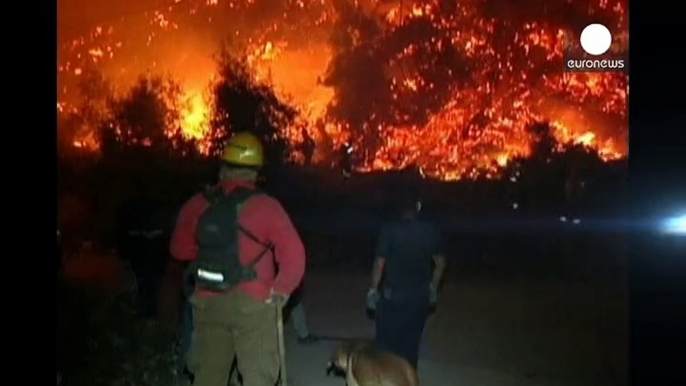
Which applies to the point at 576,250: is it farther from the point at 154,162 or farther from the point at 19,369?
the point at 19,369

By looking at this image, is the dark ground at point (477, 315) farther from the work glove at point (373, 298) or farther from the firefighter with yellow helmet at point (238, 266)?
the firefighter with yellow helmet at point (238, 266)

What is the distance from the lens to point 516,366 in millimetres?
10250

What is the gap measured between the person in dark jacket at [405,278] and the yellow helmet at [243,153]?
1879 mm

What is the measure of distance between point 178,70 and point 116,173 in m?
1.55

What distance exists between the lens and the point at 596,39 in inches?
322

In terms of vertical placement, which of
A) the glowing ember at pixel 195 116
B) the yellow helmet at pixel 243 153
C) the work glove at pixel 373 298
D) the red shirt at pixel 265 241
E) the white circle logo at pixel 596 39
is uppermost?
the white circle logo at pixel 596 39

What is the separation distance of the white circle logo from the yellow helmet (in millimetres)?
2684

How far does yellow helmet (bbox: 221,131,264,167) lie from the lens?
655cm

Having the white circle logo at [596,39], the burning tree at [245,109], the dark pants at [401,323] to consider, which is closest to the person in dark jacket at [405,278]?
the dark pants at [401,323]

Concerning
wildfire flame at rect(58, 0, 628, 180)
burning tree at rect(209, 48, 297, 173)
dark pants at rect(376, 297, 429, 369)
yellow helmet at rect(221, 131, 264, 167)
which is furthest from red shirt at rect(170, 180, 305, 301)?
burning tree at rect(209, 48, 297, 173)

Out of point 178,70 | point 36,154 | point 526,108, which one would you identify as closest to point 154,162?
point 178,70

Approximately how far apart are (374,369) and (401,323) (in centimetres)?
175

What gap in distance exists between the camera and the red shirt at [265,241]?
6493 millimetres

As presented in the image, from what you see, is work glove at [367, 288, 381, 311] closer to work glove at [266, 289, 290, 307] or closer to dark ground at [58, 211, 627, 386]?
dark ground at [58, 211, 627, 386]
